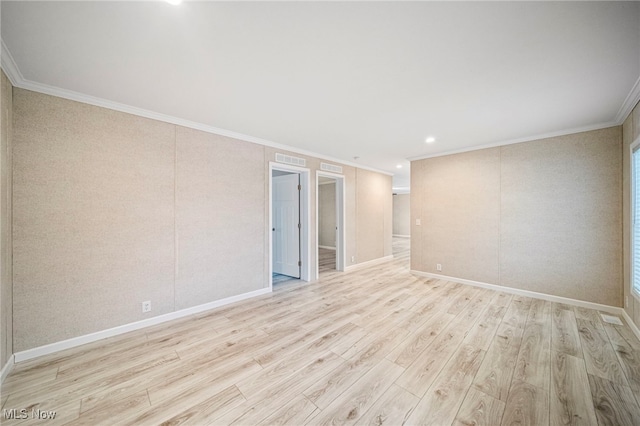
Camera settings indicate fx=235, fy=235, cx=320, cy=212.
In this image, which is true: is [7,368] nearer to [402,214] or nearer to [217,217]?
[217,217]

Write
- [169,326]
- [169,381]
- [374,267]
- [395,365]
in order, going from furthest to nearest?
[374,267] → [169,326] → [395,365] → [169,381]

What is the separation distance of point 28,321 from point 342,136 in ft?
13.8

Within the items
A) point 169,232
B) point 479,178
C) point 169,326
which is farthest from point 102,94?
point 479,178

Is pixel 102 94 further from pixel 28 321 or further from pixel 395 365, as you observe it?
pixel 395 365

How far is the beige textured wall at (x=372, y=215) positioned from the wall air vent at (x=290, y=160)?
1824 mm

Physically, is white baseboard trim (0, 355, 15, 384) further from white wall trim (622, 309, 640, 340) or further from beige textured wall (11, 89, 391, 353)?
white wall trim (622, 309, 640, 340)

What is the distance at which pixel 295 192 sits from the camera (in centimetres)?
502

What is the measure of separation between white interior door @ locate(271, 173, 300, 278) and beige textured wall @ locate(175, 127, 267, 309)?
1.09 metres

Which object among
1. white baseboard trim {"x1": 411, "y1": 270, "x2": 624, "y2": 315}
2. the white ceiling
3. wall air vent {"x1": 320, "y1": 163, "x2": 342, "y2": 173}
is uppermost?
the white ceiling

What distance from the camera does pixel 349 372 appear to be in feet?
6.78

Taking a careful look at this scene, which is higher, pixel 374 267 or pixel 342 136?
pixel 342 136

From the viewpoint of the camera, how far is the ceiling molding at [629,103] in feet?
7.82

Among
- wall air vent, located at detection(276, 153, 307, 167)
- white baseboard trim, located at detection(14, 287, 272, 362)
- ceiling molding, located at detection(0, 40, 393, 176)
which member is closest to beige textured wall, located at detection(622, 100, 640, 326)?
wall air vent, located at detection(276, 153, 307, 167)

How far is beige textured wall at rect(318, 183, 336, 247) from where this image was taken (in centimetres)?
930
